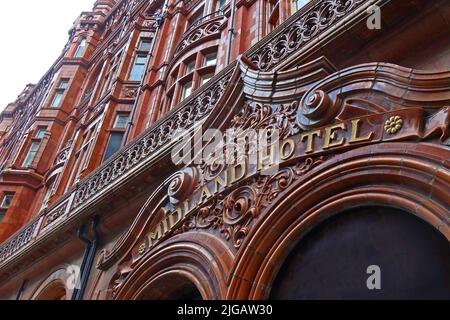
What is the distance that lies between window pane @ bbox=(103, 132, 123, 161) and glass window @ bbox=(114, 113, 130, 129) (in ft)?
2.05

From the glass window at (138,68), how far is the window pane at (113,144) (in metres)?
3.90

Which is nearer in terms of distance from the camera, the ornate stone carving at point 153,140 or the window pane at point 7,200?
the ornate stone carving at point 153,140

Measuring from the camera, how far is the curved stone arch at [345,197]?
431 cm

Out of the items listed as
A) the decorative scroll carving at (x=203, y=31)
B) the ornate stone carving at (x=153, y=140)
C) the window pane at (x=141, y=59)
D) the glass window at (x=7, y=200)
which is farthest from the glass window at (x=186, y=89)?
the glass window at (x=7, y=200)

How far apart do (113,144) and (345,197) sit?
13.2 metres

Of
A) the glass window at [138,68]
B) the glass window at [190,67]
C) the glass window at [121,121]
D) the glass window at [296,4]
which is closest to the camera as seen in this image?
the glass window at [296,4]

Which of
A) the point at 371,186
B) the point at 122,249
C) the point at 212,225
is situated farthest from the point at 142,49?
the point at 371,186

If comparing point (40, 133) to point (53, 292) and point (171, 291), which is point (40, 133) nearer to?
point (53, 292)

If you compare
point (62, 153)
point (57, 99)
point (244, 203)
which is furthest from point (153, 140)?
point (57, 99)

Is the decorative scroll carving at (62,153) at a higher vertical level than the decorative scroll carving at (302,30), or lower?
higher

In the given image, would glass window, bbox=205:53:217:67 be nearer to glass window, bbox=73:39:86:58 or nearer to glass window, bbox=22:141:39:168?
glass window, bbox=22:141:39:168

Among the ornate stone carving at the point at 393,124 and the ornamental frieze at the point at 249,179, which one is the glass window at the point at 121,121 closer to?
the ornamental frieze at the point at 249,179

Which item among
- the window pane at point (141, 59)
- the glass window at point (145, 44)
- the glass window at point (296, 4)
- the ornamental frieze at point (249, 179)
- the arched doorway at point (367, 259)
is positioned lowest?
the arched doorway at point (367, 259)

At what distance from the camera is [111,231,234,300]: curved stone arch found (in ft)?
19.5
